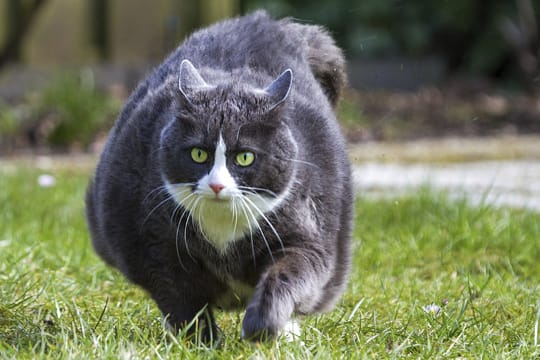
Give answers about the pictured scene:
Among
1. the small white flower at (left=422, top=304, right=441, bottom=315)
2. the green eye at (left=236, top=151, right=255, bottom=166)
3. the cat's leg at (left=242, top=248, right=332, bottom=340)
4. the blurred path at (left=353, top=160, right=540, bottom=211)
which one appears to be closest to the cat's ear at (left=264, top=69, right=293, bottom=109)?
the green eye at (left=236, top=151, right=255, bottom=166)

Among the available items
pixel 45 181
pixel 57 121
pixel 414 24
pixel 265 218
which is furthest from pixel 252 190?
pixel 414 24

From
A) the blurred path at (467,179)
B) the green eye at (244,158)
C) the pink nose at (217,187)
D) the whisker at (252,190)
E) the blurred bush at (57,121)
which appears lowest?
the blurred path at (467,179)

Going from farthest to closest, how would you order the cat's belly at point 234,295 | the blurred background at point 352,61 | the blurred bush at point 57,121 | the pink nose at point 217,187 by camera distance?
the blurred background at point 352,61
the blurred bush at point 57,121
the cat's belly at point 234,295
the pink nose at point 217,187

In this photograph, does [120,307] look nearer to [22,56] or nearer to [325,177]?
[325,177]

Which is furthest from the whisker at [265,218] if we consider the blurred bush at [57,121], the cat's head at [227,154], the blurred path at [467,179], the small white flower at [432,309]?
the blurred bush at [57,121]

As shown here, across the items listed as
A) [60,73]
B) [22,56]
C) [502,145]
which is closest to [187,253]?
[502,145]

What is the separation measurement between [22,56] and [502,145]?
148 inches

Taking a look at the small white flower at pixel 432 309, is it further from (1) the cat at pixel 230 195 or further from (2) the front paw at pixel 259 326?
(2) the front paw at pixel 259 326

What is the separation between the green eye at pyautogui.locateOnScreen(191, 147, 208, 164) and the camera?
236 cm

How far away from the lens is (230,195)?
2307 millimetres

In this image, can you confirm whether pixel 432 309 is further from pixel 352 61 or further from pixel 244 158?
pixel 352 61

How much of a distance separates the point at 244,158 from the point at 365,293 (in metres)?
0.89

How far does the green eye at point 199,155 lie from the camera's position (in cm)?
236

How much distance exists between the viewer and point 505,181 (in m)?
5.05
